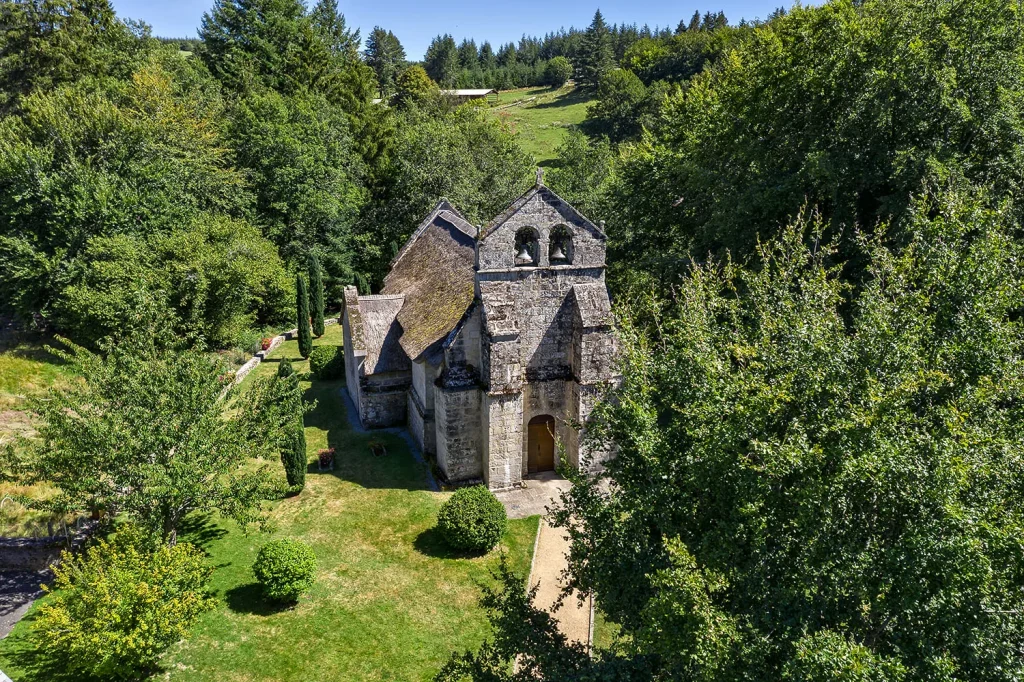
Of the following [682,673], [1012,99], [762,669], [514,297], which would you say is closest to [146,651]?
[682,673]

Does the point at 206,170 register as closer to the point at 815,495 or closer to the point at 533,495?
the point at 533,495

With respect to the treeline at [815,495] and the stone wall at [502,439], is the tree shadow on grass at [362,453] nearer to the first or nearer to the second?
the stone wall at [502,439]

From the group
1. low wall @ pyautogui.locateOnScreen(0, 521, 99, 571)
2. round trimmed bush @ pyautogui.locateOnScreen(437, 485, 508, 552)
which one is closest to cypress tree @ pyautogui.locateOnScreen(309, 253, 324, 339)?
low wall @ pyautogui.locateOnScreen(0, 521, 99, 571)

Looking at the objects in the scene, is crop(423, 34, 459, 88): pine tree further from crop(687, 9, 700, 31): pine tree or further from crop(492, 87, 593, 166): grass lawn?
crop(687, 9, 700, 31): pine tree

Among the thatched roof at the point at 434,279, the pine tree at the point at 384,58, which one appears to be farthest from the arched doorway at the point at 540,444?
the pine tree at the point at 384,58

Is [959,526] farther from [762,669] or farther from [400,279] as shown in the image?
[400,279]

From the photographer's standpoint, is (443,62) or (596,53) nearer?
(596,53)

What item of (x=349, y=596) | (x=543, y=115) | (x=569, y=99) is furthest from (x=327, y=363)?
(x=569, y=99)
